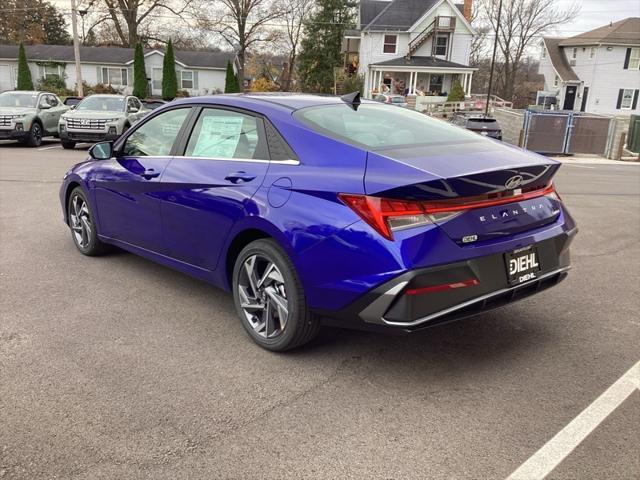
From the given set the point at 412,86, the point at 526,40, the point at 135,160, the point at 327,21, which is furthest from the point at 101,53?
the point at 135,160

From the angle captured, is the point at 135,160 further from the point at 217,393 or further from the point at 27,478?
the point at 27,478

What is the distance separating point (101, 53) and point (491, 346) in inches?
2049

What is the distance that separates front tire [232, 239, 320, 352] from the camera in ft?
11.3

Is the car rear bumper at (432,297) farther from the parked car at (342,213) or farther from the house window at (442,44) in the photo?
the house window at (442,44)

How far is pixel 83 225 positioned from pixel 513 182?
4.21 m

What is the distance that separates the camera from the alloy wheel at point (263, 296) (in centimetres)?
361

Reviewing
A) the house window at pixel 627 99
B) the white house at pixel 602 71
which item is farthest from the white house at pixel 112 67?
the house window at pixel 627 99

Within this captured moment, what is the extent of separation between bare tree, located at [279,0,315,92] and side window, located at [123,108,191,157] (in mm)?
51711

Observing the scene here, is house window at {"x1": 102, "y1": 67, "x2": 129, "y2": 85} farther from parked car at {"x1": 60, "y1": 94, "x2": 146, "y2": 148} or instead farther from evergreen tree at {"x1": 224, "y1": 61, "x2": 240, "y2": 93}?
parked car at {"x1": 60, "y1": 94, "x2": 146, "y2": 148}

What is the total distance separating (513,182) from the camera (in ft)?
11.0

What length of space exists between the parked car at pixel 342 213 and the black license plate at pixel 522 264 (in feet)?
0.04

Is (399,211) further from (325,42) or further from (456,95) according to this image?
(325,42)

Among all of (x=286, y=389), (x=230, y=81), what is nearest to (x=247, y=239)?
(x=286, y=389)

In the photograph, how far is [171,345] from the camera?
3.83 metres
